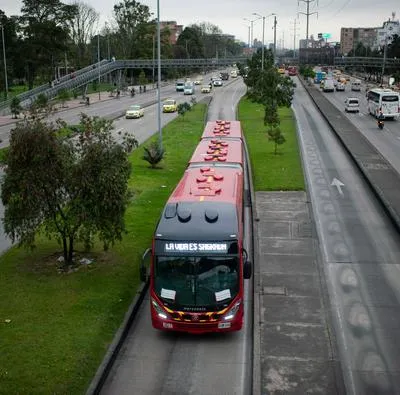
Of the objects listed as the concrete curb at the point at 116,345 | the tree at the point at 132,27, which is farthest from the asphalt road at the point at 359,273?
the tree at the point at 132,27

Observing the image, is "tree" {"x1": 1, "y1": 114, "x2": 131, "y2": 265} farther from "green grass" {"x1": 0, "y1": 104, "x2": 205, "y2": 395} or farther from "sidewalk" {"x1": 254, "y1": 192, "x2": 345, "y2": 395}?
"sidewalk" {"x1": 254, "y1": 192, "x2": 345, "y2": 395}

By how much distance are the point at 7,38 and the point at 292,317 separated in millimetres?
79266

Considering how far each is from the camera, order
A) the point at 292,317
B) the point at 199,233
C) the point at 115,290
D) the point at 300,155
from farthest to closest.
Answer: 1. the point at 300,155
2. the point at 115,290
3. the point at 292,317
4. the point at 199,233

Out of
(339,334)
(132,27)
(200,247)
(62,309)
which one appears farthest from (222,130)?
(132,27)

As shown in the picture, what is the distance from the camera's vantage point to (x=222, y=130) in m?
27.7

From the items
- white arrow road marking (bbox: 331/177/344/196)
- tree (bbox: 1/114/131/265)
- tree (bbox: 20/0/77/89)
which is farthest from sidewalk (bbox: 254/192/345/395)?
tree (bbox: 20/0/77/89)

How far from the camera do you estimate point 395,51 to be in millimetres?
117125

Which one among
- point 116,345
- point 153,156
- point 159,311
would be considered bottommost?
point 116,345

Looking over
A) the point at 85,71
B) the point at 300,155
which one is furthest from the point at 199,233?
the point at 85,71

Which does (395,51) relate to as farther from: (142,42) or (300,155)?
(300,155)

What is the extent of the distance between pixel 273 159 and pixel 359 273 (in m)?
17.2

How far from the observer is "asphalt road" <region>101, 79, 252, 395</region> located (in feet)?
36.7

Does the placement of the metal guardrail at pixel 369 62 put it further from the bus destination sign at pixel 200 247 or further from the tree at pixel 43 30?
the bus destination sign at pixel 200 247

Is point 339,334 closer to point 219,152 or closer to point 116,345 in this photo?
point 116,345
